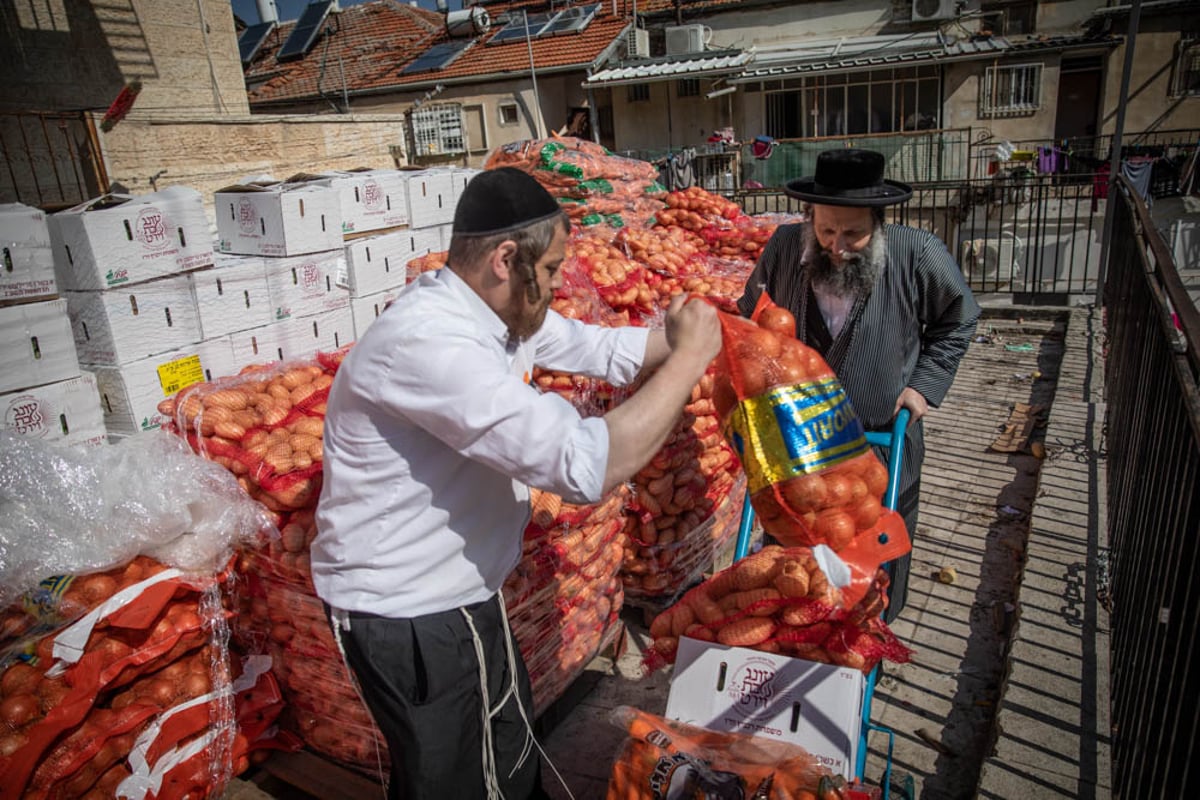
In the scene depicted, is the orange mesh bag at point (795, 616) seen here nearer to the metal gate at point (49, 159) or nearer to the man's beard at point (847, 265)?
the man's beard at point (847, 265)

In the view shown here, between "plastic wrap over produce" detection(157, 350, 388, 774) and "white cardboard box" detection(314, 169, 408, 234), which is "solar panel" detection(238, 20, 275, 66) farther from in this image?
Result: "plastic wrap over produce" detection(157, 350, 388, 774)

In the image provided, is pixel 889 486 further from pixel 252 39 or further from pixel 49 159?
pixel 252 39

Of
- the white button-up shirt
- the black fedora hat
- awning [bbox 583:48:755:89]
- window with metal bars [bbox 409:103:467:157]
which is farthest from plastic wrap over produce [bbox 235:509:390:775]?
window with metal bars [bbox 409:103:467:157]

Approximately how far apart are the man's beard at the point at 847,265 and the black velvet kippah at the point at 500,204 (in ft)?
5.05

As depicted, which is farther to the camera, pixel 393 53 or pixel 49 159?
pixel 393 53

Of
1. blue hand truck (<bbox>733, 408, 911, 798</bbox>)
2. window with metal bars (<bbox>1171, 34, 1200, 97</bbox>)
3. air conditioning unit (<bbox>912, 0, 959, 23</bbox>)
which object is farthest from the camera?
air conditioning unit (<bbox>912, 0, 959, 23</bbox>)

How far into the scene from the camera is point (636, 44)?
21.0m

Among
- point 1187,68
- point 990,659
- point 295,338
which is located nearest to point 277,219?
point 295,338

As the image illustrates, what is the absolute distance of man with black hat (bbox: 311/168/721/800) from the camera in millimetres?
1498

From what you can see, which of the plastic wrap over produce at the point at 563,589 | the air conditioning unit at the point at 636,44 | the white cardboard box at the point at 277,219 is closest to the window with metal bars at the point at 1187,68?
the air conditioning unit at the point at 636,44

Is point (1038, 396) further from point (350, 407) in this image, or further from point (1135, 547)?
point (350, 407)

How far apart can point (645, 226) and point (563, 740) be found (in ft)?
14.0

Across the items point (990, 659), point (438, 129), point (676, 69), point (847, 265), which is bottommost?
point (990, 659)

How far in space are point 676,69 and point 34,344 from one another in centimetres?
1925
